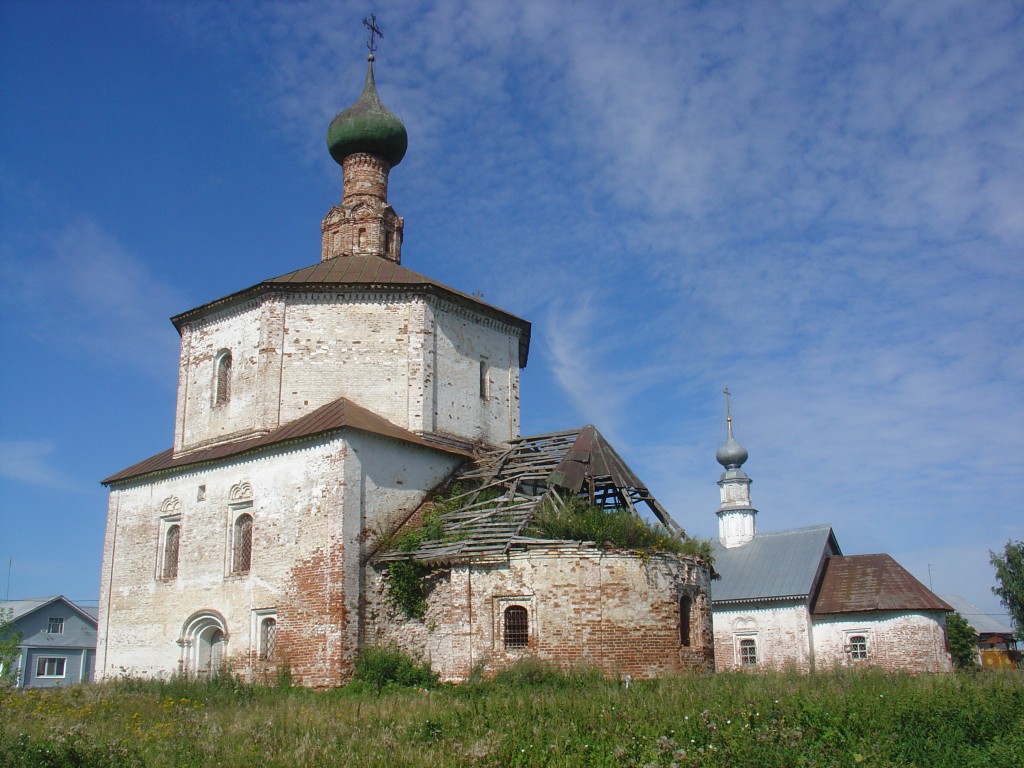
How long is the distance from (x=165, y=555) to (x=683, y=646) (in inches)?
419

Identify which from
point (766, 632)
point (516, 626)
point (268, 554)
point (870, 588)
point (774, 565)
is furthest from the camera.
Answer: point (774, 565)

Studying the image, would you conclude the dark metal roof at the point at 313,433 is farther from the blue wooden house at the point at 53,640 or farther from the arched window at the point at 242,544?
the blue wooden house at the point at 53,640

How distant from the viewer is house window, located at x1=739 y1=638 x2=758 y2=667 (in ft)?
96.8

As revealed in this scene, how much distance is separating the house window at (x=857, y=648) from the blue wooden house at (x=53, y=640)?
25949mm

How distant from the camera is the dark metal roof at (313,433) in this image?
1683 cm

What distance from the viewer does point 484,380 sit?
797 inches

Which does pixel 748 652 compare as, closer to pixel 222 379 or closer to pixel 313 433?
pixel 313 433

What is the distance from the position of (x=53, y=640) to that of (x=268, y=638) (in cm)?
2210

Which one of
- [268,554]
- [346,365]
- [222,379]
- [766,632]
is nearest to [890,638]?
[766,632]

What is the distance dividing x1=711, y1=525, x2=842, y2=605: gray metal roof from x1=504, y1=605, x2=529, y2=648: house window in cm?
1648

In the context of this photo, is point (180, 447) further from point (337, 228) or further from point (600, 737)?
point (600, 737)

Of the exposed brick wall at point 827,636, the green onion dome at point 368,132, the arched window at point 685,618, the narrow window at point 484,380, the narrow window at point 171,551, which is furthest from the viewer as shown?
the exposed brick wall at point 827,636

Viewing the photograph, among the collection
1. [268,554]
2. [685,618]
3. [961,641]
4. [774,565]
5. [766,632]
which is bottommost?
[961,641]

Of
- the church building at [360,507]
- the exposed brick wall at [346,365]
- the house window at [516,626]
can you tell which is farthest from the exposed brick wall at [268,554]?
the house window at [516,626]
